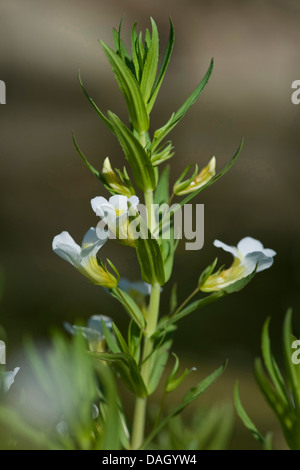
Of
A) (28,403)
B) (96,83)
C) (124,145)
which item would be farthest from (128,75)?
(96,83)

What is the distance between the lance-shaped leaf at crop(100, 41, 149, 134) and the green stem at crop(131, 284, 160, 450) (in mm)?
81

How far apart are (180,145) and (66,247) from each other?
4.23 ft

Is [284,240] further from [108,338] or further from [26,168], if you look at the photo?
[108,338]

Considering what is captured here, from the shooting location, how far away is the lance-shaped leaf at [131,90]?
0.79 feet

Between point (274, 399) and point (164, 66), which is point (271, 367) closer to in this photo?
point (274, 399)

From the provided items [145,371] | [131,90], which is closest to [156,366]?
[145,371]

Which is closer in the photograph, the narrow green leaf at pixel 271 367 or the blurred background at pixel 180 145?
the narrow green leaf at pixel 271 367

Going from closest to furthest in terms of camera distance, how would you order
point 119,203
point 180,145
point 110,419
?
1. point 110,419
2. point 119,203
3. point 180,145

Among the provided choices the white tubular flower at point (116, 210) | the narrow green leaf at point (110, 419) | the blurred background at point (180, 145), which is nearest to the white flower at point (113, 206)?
the white tubular flower at point (116, 210)

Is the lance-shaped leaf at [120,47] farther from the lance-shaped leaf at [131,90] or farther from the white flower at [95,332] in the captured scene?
the white flower at [95,332]

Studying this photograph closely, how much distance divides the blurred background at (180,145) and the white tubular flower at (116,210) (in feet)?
3.80

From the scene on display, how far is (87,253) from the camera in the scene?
257 millimetres
